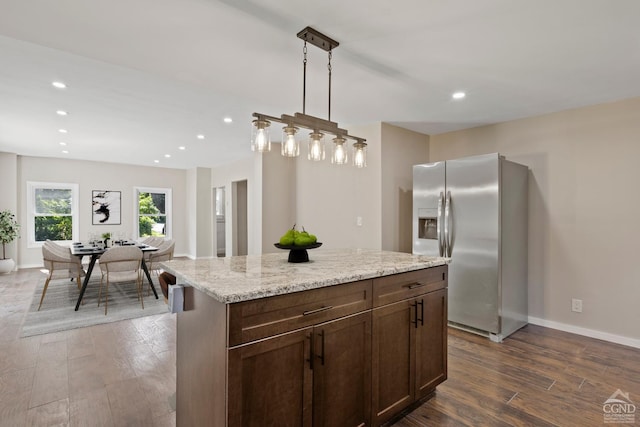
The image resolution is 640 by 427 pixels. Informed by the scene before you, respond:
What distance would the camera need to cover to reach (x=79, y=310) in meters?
4.07

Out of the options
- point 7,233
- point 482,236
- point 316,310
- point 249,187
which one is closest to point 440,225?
point 482,236

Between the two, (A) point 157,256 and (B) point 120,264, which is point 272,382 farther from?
(A) point 157,256

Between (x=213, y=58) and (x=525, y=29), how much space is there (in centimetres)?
213

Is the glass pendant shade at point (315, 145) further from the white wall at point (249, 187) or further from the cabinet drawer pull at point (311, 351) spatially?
the white wall at point (249, 187)

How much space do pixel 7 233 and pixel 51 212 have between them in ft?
3.94

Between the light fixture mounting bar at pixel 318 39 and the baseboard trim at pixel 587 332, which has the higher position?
the light fixture mounting bar at pixel 318 39

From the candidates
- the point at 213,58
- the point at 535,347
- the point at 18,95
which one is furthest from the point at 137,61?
the point at 535,347

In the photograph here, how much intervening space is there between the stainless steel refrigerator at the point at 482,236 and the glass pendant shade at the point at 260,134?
91.4 inches

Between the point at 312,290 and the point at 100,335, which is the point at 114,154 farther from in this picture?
the point at 312,290

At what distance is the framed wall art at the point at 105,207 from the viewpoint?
7832 millimetres

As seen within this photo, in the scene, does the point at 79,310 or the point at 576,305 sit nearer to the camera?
the point at 576,305

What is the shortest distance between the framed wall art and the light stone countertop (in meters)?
7.33

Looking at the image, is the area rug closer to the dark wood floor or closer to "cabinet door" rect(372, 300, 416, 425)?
the dark wood floor

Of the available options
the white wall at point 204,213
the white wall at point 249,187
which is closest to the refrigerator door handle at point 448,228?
the white wall at point 249,187
